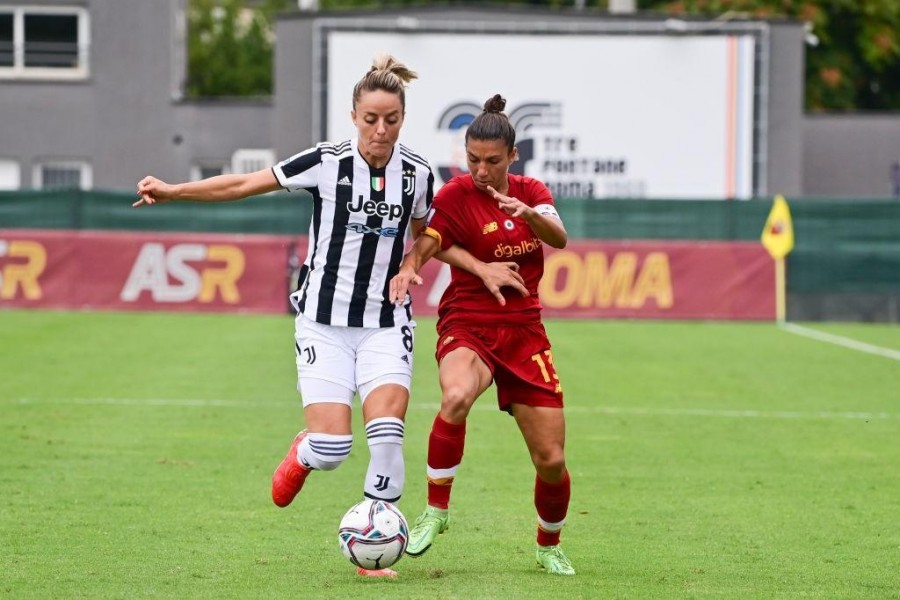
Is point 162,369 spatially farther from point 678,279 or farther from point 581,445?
point 678,279

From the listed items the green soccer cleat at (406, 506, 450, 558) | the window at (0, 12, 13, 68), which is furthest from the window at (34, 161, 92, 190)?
the green soccer cleat at (406, 506, 450, 558)

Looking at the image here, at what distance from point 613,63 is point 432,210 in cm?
2548

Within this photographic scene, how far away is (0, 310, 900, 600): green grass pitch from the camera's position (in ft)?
23.3

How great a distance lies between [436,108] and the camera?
3162 centimetres

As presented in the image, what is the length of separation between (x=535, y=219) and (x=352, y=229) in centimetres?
83

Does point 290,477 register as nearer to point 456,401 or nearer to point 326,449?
point 326,449

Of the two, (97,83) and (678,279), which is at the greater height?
(97,83)

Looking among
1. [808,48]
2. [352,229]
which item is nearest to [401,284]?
[352,229]

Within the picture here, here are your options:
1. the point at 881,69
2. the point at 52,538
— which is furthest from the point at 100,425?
the point at 881,69

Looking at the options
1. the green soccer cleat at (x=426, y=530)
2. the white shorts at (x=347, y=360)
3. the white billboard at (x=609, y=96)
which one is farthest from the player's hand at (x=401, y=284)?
the white billboard at (x=609, y=96)

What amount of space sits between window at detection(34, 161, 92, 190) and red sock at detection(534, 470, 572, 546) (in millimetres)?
33556

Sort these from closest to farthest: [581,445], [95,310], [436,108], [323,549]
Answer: [323,549] < [581,445] < [95,310] < [436,108]

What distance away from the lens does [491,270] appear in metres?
7.31

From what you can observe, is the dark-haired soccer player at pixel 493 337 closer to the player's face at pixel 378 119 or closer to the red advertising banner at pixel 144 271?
the player's face at pixel 378 119
